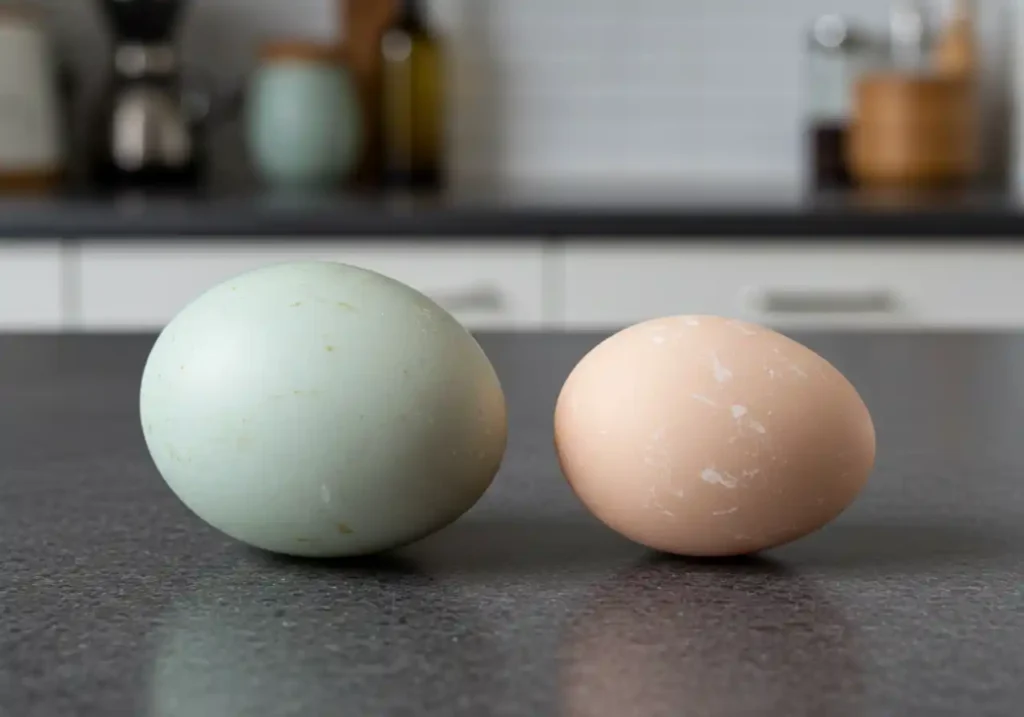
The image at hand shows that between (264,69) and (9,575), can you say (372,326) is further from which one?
(264,69)

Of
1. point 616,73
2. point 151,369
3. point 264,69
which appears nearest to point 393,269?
point 264,69

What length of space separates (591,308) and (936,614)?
4.13ft

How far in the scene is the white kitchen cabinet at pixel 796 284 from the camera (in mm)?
1612

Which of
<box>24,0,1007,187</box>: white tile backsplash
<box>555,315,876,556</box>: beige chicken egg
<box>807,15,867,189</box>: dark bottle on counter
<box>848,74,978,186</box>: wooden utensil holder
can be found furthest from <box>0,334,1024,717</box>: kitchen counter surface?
<box>24,0,1007,187</box>: white tile backsplash

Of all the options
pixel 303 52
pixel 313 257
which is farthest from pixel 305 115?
pixel 313 257

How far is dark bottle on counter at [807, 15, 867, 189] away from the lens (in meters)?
2.11

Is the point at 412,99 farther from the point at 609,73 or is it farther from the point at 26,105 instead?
the point at 26,105

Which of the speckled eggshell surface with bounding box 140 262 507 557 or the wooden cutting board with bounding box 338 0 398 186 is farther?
the wooden cutting board with bounding box 338 0 398 186

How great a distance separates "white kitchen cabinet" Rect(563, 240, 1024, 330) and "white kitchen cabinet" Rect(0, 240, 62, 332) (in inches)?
22.6

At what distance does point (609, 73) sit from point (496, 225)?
75 cm

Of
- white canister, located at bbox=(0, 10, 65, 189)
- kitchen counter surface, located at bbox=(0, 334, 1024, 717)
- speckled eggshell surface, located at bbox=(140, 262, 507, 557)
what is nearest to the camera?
kitchen counter surface, located at bbox=(0, 334, 1024, 717)

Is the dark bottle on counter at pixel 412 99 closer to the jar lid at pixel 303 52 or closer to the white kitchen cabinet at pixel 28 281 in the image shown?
the jar lid at pixel 303 52

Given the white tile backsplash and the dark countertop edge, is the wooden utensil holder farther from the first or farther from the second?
the dark countertop edge

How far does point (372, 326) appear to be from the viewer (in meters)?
0.43
